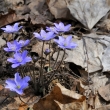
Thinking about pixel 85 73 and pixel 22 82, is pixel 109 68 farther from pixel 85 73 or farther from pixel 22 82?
pixel 22 82

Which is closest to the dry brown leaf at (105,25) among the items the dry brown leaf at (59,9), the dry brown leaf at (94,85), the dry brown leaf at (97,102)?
the dry brown leaf at (59,9)

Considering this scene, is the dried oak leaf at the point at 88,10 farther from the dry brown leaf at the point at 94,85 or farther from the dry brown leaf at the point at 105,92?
the dry brown leaf at the point at 105,92

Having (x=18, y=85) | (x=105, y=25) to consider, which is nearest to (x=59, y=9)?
(x=105, y=25)

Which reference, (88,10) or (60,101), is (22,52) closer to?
(60,101)

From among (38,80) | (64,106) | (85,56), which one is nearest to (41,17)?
(85,56)

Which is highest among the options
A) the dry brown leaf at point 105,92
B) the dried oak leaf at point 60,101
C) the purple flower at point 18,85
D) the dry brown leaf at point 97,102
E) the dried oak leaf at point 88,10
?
the purple flower at point 18,85

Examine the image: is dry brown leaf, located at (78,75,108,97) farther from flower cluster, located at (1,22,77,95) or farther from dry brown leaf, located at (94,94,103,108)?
flower cluster, located at (1,22,77,95)
